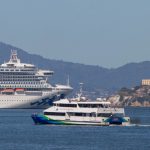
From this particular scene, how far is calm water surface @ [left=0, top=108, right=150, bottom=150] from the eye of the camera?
8100 cm

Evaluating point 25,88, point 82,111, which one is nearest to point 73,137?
point 82,111

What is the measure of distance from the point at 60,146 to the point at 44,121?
26.7 m

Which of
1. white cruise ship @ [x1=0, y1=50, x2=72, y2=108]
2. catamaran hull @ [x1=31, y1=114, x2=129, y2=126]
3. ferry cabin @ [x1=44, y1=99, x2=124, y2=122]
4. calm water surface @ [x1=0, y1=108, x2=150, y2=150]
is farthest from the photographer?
white cruise ship @ [x1=0, y1=50, x2=72, y2=108]

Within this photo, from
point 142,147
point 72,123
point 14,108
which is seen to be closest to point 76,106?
point 72,123

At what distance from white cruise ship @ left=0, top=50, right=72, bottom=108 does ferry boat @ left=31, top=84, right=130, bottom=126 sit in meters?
75.0

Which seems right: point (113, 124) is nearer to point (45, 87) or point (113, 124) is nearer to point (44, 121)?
point (44, 121)

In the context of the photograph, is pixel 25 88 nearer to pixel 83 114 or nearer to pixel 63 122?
pixel 63 122

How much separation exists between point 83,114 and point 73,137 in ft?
51.0

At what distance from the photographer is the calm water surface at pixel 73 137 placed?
8100 centimetres

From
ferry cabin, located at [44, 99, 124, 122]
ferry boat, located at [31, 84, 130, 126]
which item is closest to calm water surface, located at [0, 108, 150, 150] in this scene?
ferry boat, located at [31, 84, 130, 126]

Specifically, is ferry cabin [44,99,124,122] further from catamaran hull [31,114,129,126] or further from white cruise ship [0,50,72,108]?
white cruise ship [0,50,72,108]

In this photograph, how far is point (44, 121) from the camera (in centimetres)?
10756

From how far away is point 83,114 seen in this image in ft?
347

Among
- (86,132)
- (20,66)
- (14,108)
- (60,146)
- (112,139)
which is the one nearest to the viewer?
(60,146)
